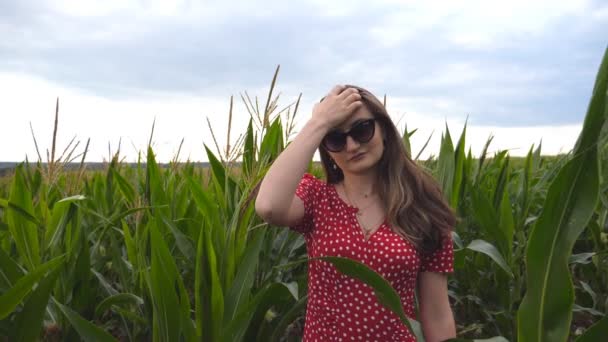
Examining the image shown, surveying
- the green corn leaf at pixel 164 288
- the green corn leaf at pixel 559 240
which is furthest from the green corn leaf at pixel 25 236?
the green corn leaf at pixel 559 240

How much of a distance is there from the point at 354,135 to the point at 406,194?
9.4 inches

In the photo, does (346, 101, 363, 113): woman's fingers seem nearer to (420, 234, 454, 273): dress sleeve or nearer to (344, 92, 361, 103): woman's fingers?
(344, 92, 361, 103): woman's fingers

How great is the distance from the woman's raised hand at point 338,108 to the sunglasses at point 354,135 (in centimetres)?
4

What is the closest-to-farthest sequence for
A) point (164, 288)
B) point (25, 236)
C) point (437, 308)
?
1. point (164, 288)
2. point (437, 308)
3. point (25, 236)

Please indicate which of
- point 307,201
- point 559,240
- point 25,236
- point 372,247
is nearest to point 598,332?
point 559,240

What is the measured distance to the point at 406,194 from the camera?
5.18 ft

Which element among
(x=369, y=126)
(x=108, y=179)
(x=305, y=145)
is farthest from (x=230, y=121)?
(x=108, y=179)

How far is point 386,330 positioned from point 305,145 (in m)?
0.57

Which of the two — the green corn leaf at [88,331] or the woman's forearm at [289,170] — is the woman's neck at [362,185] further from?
the green corn leaf at [88,331]

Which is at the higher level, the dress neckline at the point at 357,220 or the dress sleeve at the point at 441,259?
the dress neckline at the point at 357,220

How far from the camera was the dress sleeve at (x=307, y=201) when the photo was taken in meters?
1.63

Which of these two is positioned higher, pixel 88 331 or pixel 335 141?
pixel 335 141

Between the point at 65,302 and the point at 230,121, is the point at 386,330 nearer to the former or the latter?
the point at 230,121

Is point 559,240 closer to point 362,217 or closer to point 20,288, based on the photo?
point 362,217
